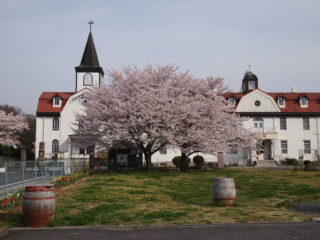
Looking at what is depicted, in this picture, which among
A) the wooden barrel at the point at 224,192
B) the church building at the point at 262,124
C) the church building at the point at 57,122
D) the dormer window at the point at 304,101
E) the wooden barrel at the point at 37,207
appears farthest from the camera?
the dormer window at the point at 304,101

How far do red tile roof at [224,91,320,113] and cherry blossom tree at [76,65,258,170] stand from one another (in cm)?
1597

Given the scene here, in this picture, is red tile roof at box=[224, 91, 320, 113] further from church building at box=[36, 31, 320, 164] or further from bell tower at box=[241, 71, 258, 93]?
bell tower at box=[241, 71, 258, 93]

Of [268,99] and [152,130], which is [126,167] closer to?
[152,130]

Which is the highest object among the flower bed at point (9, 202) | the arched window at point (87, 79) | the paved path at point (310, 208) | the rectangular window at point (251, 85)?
the arched window at point (87, 79)

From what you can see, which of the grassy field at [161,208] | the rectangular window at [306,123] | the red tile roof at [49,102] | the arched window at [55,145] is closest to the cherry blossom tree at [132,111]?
the grassy field at [161,208]

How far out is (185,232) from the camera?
7629 millimetres

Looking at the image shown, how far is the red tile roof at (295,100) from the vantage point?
43906 mm

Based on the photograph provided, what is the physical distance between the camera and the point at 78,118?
30.1 metres

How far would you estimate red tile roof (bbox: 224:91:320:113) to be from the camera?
43906 millimetres

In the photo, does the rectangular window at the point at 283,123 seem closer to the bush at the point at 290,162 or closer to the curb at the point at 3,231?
the bush at the point at 290,162

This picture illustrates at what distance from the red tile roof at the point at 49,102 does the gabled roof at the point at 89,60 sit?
4238 millimetres

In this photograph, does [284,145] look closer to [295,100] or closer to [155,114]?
[295,100]

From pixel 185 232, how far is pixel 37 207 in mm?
3484

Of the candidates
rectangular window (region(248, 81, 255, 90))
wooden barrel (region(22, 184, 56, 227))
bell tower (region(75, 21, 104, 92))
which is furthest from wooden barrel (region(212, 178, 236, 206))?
rectangular window (region(248, 81, 255, 90))
